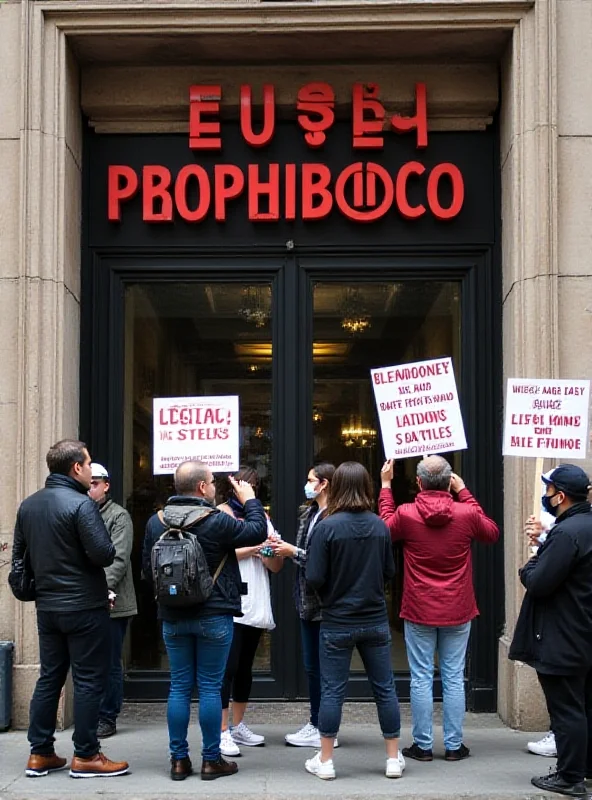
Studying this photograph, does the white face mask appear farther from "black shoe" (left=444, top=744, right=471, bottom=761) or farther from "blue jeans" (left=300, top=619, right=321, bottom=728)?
"black shoe" (left=444, top=744, right=471, bottom=761)

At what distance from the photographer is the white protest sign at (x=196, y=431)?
24.4ft

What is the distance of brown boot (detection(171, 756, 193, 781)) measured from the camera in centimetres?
677

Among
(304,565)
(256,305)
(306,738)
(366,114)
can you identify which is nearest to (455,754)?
(306,738)

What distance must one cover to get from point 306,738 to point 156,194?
4.59m

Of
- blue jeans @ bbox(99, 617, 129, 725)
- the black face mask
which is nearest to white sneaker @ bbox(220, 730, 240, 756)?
blue jeans @ bbox(99, 617, 129, 725)

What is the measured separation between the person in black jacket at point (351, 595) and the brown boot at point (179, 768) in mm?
847

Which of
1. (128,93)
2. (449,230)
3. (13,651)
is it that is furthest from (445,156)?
(13,651)

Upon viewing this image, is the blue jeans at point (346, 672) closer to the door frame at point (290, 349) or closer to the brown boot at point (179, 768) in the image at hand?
the brown boot at point (179, 768)

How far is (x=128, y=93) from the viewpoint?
932cm

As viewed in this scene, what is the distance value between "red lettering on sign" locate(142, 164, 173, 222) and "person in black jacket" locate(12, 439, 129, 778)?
3.00m

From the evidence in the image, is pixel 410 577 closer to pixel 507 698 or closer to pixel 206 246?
pixel 507 698

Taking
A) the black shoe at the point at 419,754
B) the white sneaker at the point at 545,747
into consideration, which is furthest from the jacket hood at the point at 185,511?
the white sneaker at the point at 545,747

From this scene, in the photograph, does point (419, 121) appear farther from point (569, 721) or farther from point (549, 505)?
point (569, 721)

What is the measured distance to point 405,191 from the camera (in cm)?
920
